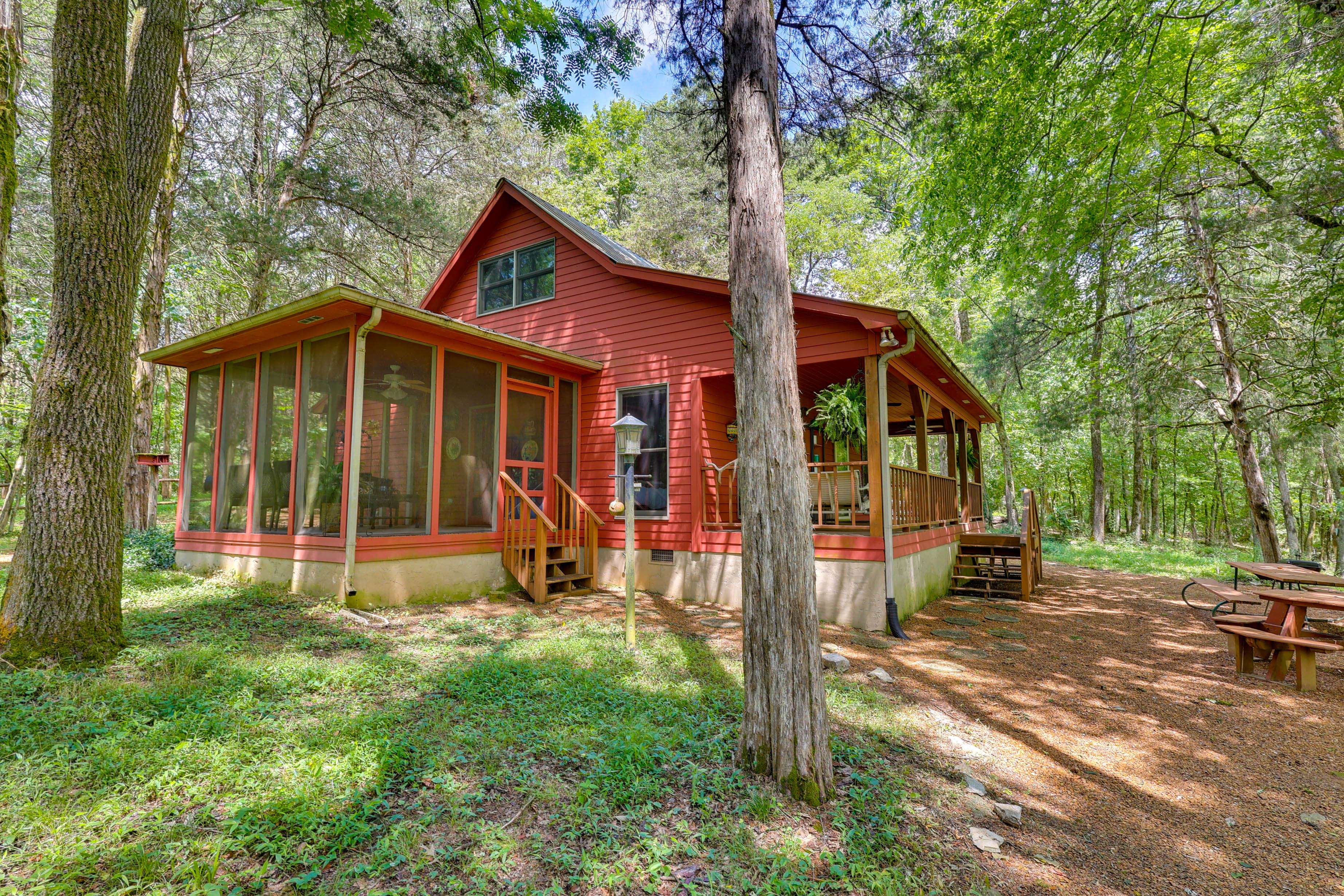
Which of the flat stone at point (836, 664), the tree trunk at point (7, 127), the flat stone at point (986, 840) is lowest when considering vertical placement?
the flat stone at point (986, 840)

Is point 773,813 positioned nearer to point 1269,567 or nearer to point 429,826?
point 429,826

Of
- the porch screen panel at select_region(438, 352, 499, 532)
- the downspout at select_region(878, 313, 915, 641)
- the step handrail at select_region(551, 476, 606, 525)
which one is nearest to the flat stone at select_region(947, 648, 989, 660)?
the downspout at select_region(878, 313, 915, 641)

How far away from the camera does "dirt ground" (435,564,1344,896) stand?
249 centimetres

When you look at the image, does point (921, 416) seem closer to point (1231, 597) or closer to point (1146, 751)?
point (1231, 597)

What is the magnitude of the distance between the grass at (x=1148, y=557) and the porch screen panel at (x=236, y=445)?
1383cm

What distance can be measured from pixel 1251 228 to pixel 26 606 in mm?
12254

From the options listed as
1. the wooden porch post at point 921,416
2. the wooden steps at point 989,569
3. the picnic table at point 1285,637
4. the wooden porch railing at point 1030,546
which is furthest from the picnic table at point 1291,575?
the wooden porch post at point 921,416

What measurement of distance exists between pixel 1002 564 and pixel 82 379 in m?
11.9

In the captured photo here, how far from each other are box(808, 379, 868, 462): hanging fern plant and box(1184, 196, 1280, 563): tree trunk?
20.4 feet

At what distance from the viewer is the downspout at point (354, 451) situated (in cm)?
583

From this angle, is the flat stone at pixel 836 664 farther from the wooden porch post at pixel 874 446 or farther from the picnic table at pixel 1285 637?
the picnic table at pixel 1285 637

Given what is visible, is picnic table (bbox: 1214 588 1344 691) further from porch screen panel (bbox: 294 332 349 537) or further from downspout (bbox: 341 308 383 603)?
porch screen panel (bbox: 294 332 349 537)

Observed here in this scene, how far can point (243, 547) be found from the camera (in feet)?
22.4

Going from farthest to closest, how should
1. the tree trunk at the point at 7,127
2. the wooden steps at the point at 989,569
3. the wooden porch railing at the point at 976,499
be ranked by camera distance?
the wooden porch railing at the point at 976,499 → the wooden steps at the point at 989,569 → the tree trunk at the point at 7,127
